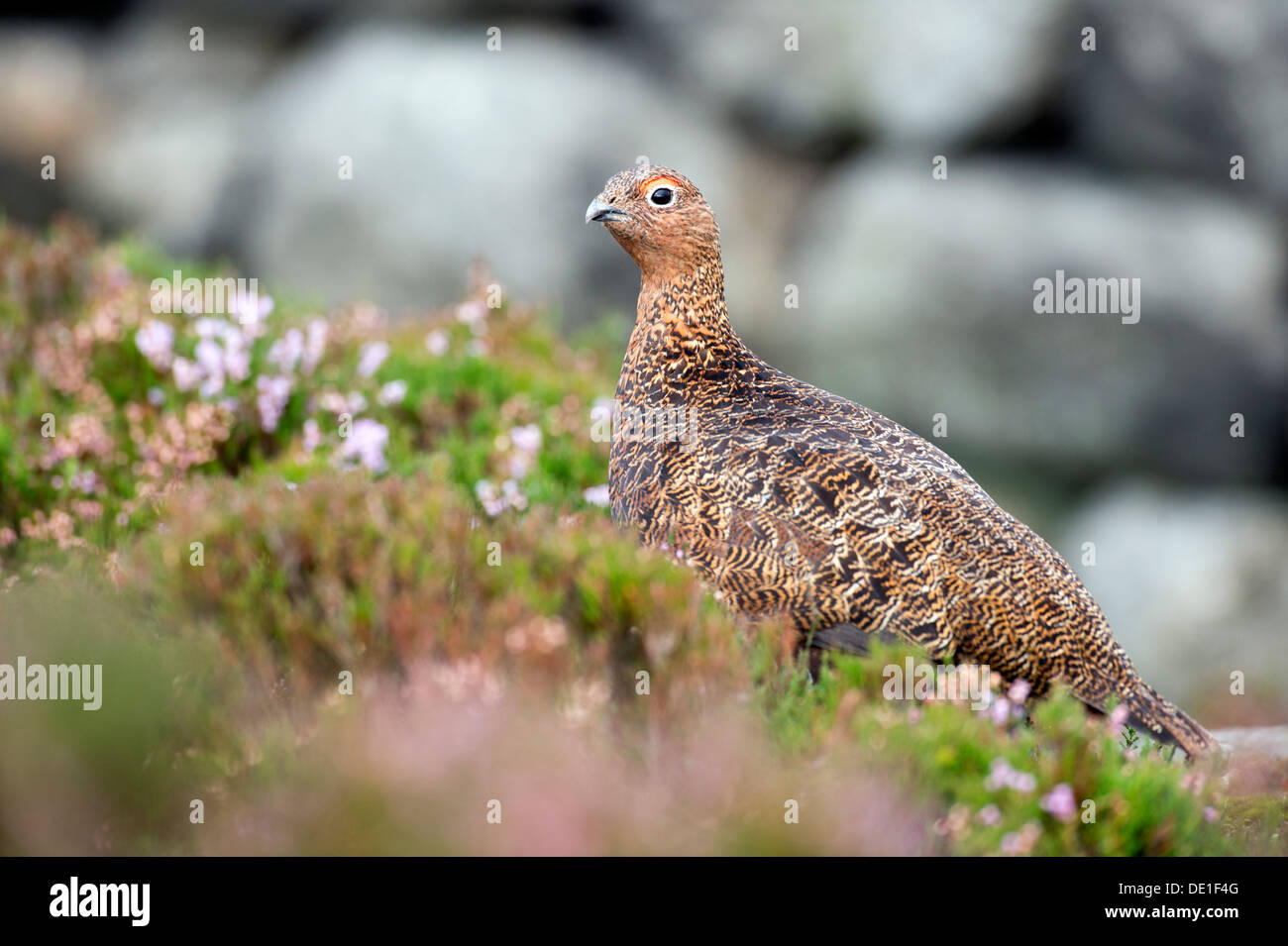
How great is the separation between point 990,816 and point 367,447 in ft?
11.3

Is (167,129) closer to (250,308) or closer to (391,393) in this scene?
(250,308)

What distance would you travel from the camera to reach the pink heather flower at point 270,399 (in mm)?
6035

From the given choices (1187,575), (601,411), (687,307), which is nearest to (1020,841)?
(687,307)

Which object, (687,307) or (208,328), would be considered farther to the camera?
(208,328)

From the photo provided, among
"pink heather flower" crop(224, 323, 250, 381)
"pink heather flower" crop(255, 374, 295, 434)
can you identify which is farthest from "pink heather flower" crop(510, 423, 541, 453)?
"pink heather flower" crop(224, 323, 250, 381)

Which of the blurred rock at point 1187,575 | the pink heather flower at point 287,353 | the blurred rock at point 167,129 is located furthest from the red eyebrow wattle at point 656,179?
the blurred rock at point 167,129

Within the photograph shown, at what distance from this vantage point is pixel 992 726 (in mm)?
3295

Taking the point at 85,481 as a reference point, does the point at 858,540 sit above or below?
below

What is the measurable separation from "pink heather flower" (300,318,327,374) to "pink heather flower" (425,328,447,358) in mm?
641

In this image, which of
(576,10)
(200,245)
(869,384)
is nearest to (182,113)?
(200,245)

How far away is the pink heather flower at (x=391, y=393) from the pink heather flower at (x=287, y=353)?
457 millimetres

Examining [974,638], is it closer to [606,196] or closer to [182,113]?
[606,196]

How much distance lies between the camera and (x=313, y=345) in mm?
6570
